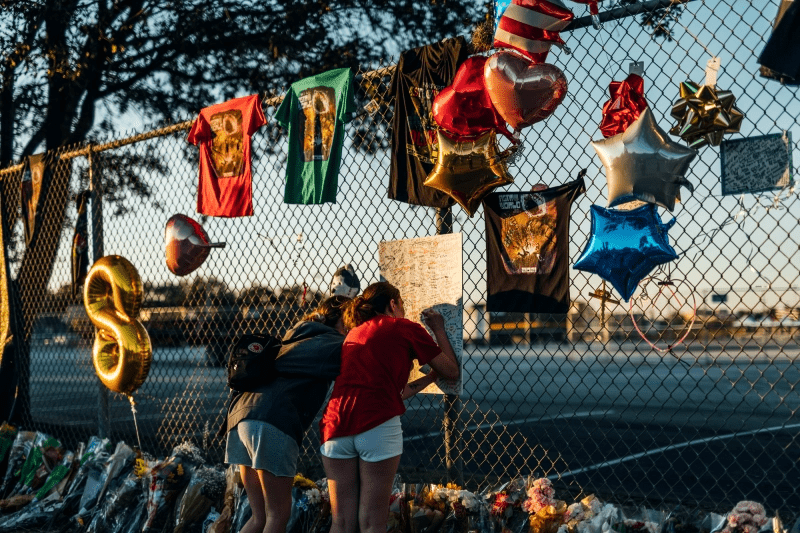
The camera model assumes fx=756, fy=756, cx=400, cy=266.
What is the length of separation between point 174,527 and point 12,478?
2384 millimetres

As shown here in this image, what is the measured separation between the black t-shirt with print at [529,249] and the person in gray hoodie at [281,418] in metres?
0.92

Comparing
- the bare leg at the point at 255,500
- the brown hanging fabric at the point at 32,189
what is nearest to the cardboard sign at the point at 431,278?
the bare leg at the point at 255,500

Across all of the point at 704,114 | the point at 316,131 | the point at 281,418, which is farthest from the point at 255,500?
the point at 704,114

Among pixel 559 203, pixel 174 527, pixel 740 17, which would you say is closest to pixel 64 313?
pixel 174 527

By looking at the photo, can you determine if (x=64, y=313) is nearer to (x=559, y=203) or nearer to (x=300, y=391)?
(x=300, y=391)

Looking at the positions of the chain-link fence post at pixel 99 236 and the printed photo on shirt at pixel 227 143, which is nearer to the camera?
the printed photo on shirt at pixel 227 143

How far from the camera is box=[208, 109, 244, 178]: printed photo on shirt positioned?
5328mm

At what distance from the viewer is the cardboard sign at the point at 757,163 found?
3.10 meters

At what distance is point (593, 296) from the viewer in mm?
3645

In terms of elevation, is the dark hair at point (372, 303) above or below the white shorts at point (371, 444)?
above

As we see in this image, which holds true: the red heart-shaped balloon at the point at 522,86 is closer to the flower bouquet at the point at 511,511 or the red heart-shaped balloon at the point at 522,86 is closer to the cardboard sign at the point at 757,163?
the cardboard sign at the point at 757,163

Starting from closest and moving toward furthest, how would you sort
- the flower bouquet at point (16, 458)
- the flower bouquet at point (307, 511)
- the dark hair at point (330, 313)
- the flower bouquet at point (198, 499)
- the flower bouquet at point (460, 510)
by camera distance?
1. the flower bouquet at point (460, 510)
2. the dark hair at point (330, 313)
3. the flower bouquet at point (307, 511)
4. the flower bouquet at point (198, 499)
5. the flower bouquet at point (16, 458)

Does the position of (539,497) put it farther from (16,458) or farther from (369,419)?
(16,458)

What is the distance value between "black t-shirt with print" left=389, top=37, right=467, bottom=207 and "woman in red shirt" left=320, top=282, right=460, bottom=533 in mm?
883
